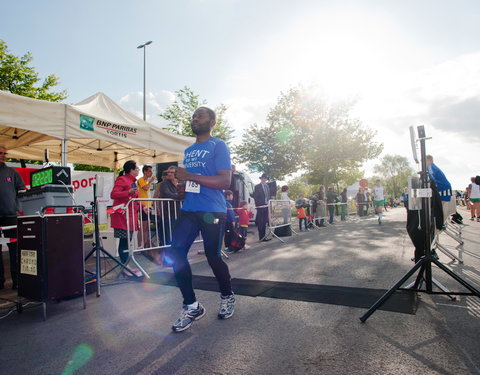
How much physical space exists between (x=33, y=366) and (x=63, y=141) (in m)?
4.61

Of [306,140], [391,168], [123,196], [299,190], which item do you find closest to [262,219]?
[123,196]

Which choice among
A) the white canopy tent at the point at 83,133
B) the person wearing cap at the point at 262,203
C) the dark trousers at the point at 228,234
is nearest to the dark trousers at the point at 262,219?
the person wearing cap at the point at 262,203

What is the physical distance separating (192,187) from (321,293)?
6.94ft

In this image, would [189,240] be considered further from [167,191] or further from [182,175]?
[167,191]

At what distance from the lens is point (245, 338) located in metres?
2.52

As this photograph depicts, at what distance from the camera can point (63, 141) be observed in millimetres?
5820

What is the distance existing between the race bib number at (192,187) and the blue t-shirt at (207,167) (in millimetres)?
41

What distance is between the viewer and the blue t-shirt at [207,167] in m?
2.89

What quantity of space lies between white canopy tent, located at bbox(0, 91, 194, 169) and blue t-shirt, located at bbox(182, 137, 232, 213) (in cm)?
386

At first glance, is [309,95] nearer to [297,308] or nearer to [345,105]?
[345,105]

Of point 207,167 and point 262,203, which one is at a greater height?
point 207,167

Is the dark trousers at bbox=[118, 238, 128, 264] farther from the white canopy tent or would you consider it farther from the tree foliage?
the tree foliage

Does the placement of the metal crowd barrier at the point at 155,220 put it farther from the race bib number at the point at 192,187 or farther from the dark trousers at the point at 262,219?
the dark trousers at the point at 262,219

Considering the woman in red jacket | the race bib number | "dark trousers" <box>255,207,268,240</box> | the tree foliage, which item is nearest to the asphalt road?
the race bib number
